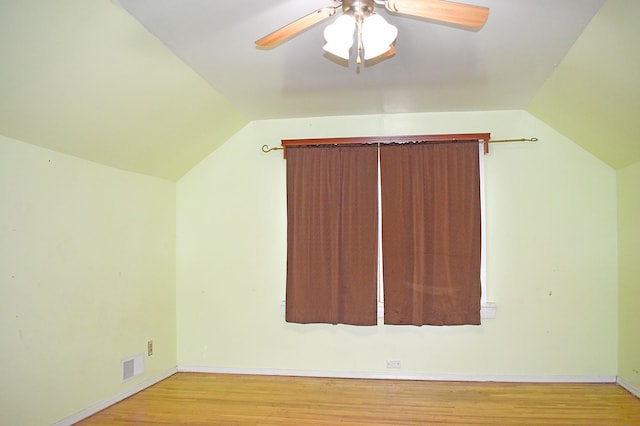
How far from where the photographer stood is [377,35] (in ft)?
5.74

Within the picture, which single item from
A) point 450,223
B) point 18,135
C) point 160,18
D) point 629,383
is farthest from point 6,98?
point 629,383

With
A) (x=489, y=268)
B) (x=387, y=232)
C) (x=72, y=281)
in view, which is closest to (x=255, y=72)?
(x=387, y=232)

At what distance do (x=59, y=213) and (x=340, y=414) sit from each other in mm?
2429

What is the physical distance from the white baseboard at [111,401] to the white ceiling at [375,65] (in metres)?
2.51

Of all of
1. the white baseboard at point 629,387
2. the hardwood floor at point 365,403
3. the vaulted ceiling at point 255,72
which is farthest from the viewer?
the white baseboard at point 629,387

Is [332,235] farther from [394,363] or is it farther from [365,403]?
[365,403]

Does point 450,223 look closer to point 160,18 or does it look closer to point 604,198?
point 604,198

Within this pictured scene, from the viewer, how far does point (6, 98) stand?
6.91ft

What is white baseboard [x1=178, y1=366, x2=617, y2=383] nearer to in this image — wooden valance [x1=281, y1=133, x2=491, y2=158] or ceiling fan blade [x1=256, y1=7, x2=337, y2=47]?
wooden valance [x1=281, y1=133, x2=491, y2=158]

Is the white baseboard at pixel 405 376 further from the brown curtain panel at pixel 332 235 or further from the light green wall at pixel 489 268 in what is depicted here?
the brown curtain panel at pixel 332 235

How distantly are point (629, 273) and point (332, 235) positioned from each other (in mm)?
2479

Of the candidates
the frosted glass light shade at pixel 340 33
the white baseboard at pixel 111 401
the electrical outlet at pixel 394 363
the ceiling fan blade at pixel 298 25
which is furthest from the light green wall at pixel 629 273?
the white baseboard at pixel 111 401

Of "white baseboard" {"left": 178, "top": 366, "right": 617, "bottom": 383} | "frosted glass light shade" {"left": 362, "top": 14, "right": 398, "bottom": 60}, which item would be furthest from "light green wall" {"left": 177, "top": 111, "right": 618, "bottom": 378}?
"frosted glass light shade" {"left": 362, "top": 14, "right": 398, "bottom": 60}

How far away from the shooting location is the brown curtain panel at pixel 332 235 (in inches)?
144
